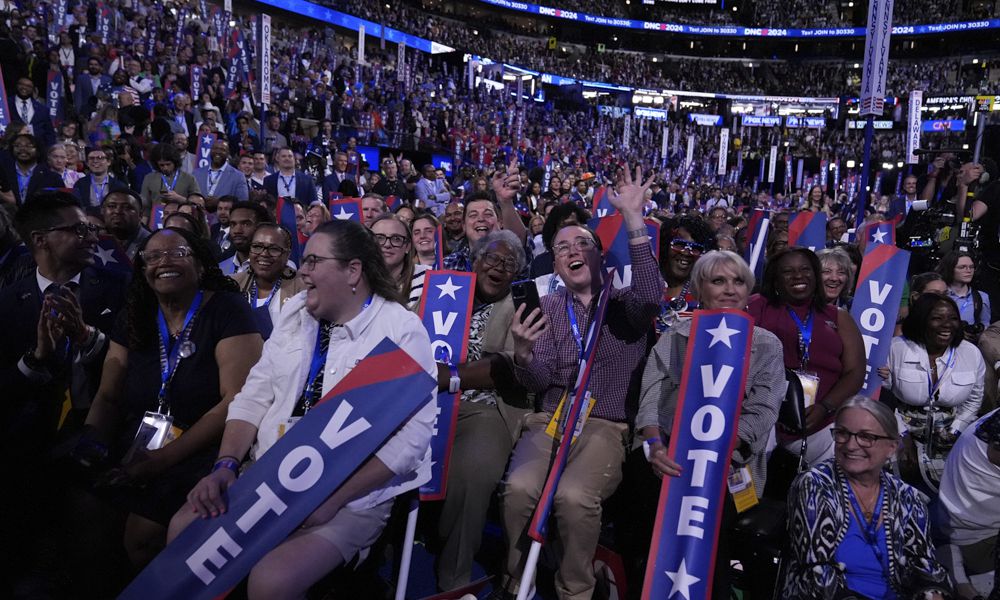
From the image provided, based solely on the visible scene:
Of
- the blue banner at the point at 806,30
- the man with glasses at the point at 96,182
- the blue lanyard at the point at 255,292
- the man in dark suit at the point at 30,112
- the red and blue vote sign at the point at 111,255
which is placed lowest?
the blue lanyard at the point at 255,292

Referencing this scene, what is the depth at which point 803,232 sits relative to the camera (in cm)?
649

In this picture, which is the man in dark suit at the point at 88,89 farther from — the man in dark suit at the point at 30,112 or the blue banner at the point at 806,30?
the blue banner at the point at 806,30

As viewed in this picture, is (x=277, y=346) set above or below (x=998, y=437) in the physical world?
above

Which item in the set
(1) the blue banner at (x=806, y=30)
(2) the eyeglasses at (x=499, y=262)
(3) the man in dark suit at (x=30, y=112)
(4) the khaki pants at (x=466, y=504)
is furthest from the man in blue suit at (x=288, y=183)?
(1) the blue banner at (x=806, y=30)

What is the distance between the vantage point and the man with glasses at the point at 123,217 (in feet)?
15.5

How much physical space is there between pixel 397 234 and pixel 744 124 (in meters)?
48.7

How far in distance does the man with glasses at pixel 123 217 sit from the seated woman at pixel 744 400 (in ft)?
11.9

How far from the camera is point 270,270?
411 centimetres

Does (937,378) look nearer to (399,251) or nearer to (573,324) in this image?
(573,324)

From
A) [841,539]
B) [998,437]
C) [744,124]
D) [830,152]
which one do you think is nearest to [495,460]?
[841,539]

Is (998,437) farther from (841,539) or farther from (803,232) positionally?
(803,232)

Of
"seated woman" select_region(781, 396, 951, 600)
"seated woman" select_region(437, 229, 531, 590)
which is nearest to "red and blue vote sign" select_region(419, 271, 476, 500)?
"seated woman" select_region(437, 229, 531, 590)

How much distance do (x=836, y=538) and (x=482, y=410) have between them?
162 centimetres

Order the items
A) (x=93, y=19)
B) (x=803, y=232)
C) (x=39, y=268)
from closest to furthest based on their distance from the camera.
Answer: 1. (x=39, y=268)
2. (x=803, y=232)
3. (x=93, y=19)
